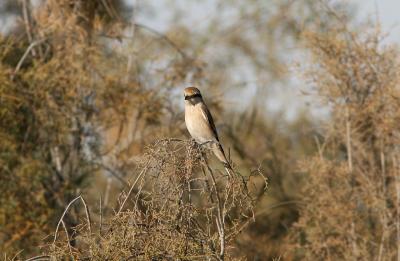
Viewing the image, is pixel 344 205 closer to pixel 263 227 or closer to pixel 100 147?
pixel 100 147

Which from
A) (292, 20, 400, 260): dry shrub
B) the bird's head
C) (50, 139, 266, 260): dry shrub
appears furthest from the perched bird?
(292, 20, 400, 260): dry shrub

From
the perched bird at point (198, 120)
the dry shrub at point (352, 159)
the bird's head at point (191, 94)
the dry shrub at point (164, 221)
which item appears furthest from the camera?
the dry shrub at point (352, 159)

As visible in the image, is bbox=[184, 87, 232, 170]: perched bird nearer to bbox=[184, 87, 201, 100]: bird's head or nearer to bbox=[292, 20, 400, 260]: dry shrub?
bbox=[184, 87, 201, 100]: bird's head

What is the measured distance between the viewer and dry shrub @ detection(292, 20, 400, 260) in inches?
473

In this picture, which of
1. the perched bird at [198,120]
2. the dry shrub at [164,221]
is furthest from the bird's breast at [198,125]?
the dry shrub at [164,221]

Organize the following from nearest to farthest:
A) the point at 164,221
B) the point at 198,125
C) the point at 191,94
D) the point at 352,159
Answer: the point at 164,221 → the point at 198,125 → the point at 191,94 → the point at 352,159

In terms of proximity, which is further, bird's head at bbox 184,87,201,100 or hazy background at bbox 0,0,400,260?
hazy background at bbox 0,0,400,260

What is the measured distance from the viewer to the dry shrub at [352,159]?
12008mm

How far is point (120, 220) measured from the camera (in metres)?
5.44

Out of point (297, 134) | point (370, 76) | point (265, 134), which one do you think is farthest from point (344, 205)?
point (297, 134)

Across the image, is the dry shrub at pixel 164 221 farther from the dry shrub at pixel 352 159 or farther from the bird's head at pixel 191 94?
the dry shrub at pixel 352 159

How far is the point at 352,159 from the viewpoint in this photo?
12688mm

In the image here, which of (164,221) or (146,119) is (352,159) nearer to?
(146,119)

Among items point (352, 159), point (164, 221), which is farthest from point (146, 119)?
point (164, 221)
